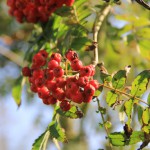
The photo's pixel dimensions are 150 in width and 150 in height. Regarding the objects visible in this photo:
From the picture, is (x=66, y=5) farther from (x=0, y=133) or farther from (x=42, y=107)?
(x=0, y=133)

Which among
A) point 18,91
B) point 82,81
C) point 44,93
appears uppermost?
point 82,81

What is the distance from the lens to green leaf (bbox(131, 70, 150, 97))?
1.26 m

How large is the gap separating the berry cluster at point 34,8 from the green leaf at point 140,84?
501 mm

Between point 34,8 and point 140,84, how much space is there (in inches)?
25.9

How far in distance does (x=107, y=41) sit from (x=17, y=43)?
1.58 m

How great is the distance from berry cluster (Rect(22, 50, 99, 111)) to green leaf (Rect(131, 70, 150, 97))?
13 cm

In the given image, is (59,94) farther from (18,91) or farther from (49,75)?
(18,91)

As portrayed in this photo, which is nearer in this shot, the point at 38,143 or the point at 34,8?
the point at 38,143

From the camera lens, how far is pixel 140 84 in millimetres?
1270

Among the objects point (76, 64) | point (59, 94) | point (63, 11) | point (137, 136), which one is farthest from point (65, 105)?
point (63, 11)

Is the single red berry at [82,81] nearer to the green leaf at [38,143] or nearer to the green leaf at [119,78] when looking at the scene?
the green leaf at [119,78]

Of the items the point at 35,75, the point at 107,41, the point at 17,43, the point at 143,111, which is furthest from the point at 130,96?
the point at 17,43

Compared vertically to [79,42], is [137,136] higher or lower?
lower

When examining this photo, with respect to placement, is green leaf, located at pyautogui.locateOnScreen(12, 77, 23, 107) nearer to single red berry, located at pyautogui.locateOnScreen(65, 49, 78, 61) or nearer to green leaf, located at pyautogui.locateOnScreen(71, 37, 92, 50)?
green leaf, located at pyautogui.locateOnScreen(71, 37, 92, 50)
